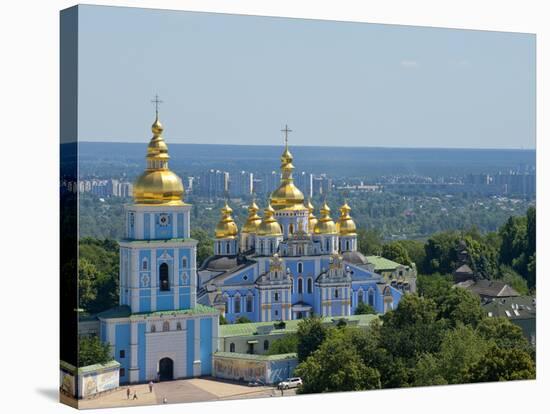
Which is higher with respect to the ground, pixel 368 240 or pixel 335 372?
pixel 368 240

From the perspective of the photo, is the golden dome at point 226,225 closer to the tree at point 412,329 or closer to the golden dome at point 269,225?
the golden dome at point 269,225

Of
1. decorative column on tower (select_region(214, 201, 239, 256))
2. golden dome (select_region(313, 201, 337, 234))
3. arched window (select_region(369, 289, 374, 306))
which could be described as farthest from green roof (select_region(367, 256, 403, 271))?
decorative column on tower (select_region(214, 201, 239, 256))

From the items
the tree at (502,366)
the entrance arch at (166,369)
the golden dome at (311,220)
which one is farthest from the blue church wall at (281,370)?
the golden dome at (311,220)

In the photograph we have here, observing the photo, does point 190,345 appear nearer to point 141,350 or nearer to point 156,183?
point 141,350

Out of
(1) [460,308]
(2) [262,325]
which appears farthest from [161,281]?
(1) [460,308]

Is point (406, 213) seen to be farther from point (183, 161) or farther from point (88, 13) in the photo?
point (88, 13)

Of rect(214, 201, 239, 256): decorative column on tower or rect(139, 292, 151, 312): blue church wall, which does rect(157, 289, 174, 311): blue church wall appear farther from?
rect(214, 201, 239, 256): decorative column on tower

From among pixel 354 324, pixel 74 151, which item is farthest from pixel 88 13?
pixel 354 324
